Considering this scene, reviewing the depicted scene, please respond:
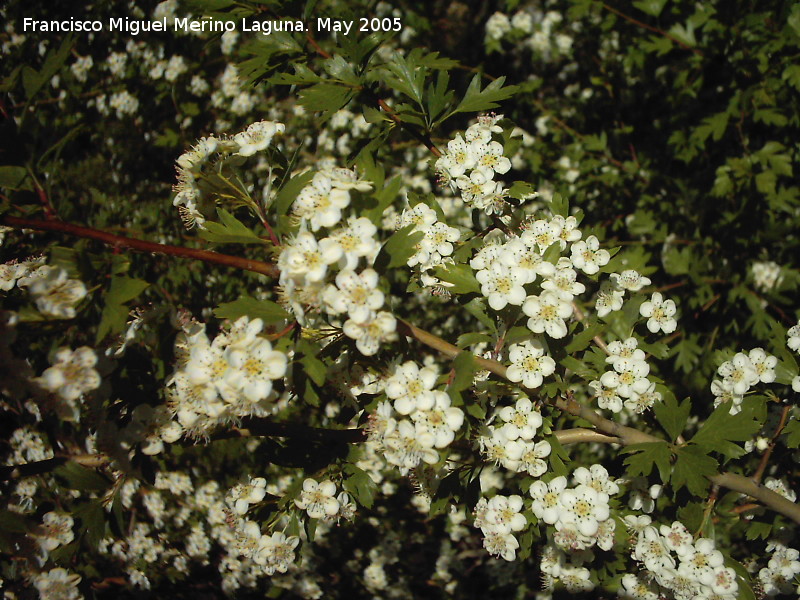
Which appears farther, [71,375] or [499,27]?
[499,27]

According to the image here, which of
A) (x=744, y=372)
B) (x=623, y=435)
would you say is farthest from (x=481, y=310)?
(x=744, y=372)

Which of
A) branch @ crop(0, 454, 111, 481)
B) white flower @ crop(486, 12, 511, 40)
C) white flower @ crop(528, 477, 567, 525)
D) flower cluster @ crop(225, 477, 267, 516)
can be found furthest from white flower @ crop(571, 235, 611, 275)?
white flower @ crop(486, 12, 511, 40)

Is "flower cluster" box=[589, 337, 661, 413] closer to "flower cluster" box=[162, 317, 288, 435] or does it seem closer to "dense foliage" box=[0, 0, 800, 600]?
"dense foliage" box=[0, 0, 800, 600]

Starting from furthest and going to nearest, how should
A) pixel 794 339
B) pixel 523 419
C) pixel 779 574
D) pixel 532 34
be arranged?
1. pixel 532 34
2. pixel 779 574
3. pixel 794 339
4. pixel 523 419

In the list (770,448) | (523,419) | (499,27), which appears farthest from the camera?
(499,27)

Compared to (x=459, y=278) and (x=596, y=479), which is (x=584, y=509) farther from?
(x=459, y=278)

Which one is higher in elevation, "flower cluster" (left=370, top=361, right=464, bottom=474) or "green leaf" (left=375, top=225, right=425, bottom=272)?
"green leaf" (left=375, top=225, right=425, bottom=272)
